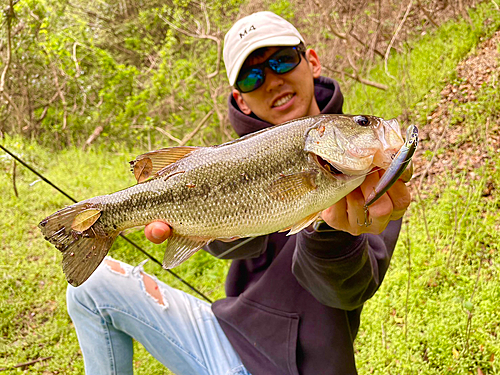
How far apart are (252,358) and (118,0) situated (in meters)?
11.0

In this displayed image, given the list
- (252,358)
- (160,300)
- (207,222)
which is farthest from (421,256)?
(207,222)

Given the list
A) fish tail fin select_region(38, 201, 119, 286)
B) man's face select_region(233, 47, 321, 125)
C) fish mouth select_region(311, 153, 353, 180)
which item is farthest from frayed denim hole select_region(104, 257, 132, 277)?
fish mouth select_region(311, 153, 353, 180)

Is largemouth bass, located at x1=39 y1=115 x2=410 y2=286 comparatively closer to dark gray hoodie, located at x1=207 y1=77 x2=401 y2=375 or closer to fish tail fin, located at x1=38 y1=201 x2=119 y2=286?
fish tail fin, located at x1=38 y1=201 x2=119 y2=286

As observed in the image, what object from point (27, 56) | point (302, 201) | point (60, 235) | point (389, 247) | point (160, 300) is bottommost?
point (27, 56)

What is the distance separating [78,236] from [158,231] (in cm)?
35

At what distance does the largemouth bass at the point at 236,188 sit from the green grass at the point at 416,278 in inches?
55.6

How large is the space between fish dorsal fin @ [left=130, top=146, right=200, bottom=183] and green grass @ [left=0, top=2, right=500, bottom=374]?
6.02ft

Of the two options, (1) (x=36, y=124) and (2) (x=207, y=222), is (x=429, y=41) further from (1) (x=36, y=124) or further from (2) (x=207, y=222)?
(1) (x=36, y=124)

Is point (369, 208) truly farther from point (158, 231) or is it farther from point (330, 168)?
point (158, 231)

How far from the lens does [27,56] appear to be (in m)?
8.78

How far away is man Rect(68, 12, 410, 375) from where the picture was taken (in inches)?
78.3

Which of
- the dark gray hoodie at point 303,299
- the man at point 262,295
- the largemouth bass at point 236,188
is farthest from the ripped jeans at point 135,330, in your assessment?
the largemouth bass at point 236,188

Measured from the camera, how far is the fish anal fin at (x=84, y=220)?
1615 millimetres

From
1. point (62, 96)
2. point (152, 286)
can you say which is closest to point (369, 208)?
point (152, 286)
